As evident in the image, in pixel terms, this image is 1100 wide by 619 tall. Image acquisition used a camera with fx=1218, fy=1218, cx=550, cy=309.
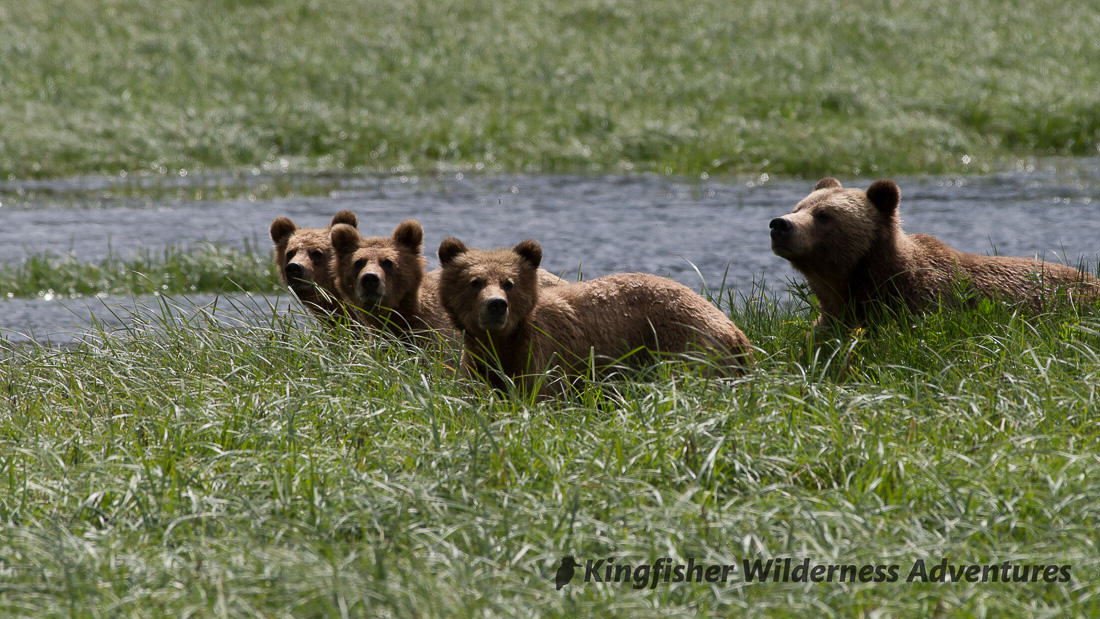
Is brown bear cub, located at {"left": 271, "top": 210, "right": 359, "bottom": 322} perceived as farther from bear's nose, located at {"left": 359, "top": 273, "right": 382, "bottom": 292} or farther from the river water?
the river water

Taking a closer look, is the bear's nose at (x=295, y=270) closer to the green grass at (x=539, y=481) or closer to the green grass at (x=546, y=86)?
the green grass at (x=539, y=481)

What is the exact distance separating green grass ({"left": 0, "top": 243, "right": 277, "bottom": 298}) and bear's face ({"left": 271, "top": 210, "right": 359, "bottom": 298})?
9.93 feet

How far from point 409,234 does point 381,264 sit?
13.4 inches

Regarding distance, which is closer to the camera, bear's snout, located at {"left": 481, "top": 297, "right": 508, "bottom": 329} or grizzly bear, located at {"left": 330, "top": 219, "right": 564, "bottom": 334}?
bear's snout, located at {"left": 481, "top": 297, "right": 508, "bottom": 329}

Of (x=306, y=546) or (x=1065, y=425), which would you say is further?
(x=1065, y=425)

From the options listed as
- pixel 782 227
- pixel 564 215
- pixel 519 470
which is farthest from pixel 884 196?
pixel 564 215

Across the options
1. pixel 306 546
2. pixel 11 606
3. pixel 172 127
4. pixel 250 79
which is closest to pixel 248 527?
pixel 306 546

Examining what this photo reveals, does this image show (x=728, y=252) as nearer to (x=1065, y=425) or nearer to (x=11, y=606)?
(x=1065, y=425)

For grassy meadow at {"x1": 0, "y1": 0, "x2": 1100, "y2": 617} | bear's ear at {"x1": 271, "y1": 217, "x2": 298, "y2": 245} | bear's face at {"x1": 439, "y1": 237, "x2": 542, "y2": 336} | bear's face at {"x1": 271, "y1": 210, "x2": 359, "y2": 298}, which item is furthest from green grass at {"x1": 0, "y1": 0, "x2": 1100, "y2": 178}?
bear's face at {"x1": 439, "y1": 237, "x2": 542, "y2": 336}

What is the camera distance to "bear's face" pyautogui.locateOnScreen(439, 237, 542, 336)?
5.79m

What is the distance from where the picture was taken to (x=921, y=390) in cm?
577

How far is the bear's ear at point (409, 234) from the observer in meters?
7.18

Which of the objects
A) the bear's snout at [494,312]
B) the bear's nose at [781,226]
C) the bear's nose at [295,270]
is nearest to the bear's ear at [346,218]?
the bear's nose at [295,270]

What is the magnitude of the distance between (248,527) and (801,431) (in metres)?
2.21
